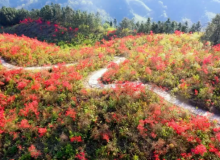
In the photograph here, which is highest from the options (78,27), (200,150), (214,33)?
(214,33)

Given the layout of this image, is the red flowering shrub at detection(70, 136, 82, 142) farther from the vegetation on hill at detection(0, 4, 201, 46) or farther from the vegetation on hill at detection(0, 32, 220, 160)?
the vegetation on hill at detection(0, 4, 201, 46)

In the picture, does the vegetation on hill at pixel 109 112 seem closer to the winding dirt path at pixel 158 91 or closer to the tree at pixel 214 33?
the winding dirt path at pixel 158 91

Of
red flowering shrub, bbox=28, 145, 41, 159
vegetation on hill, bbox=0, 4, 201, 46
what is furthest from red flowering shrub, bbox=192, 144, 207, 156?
vegetation on hill, bbox=0, 4, 201, 46

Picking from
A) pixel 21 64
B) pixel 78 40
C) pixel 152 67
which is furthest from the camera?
pixel 78 40

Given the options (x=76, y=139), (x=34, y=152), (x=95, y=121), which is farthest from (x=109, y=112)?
(x=34, y=152)

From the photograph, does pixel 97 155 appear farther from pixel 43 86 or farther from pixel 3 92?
pixel 3 92

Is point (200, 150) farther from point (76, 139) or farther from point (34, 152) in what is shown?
point (34, 152)

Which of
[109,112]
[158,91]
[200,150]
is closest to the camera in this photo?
[200,150]

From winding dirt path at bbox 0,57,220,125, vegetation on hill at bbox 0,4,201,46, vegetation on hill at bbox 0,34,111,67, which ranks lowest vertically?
winding dirt path at bbox 0,57,220,125

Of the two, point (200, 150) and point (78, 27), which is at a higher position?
point (78, 27)

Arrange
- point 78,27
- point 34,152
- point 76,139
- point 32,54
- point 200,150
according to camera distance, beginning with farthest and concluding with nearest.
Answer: point 78,27 → point 32,54 → point 76,139 → point 34,152 → point 200,150

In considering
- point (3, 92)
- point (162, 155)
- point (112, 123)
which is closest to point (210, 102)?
point (162, 155)
